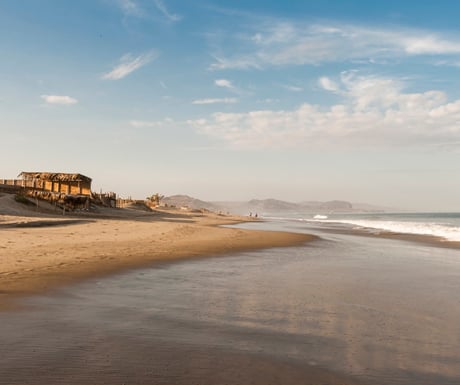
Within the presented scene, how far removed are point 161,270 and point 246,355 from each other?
25.7 ft

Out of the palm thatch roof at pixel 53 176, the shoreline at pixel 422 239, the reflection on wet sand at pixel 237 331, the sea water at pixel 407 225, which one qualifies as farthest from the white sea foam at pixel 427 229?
the palm thatch roof at pixel 53 176

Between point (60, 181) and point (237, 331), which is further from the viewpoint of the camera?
point (60, 181)

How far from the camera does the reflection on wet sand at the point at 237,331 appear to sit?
493 cm

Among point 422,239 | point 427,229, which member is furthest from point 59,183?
point 422,239

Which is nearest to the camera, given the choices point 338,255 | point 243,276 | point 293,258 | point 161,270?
point 243,276

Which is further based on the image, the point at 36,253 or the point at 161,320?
the point at 36,253

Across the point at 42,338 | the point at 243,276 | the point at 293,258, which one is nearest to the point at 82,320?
the point at 42,338

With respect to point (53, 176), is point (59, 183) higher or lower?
lower

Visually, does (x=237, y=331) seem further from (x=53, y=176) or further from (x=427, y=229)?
(x=53, y=176)

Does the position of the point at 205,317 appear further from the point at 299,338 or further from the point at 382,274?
the point at 382,274

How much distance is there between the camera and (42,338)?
590cm

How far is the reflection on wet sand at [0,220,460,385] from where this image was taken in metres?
4.93

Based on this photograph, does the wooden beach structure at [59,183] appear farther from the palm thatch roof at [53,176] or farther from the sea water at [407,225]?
the sea water at [407,225]

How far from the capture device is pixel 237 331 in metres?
6.61
